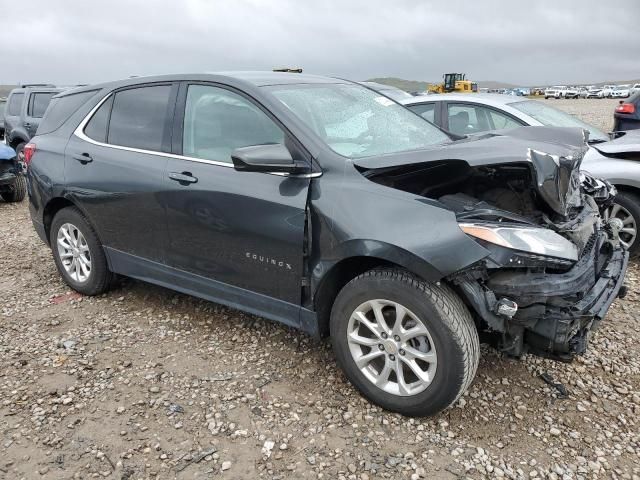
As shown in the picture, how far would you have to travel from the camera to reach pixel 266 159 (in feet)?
9.10

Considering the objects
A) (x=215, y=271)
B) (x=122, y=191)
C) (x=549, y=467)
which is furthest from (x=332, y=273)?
(x=122, y=191)

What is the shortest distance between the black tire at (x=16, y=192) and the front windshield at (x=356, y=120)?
22.7 ft

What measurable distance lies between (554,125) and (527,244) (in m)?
3.62

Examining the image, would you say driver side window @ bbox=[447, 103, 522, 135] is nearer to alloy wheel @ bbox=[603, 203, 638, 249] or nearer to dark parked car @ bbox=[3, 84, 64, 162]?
alloy wheel @ bbox=[603, 203, 638, 249]

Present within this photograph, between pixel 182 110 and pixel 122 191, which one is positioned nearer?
pixel 182 110

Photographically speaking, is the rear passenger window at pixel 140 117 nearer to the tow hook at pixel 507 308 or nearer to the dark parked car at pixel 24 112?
the tow hook at pixel 507 308

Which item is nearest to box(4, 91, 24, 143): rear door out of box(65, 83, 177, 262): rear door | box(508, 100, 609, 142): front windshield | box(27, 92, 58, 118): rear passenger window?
box(27, 92, 58, 118): rear passenger window

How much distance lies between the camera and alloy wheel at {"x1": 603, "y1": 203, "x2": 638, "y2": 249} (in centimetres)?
482

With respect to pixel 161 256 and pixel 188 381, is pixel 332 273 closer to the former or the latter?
pixel 188 381

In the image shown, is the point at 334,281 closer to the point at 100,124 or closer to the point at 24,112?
the point at 100,124

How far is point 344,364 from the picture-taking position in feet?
9.59

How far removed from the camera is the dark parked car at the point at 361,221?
98.1 inches

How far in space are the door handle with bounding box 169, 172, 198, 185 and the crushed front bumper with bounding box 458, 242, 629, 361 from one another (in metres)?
1.77

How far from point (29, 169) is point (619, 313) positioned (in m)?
4.87
